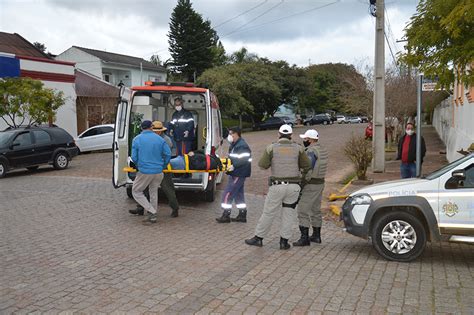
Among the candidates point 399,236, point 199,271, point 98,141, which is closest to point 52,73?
point 98,141

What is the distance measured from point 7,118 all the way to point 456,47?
20.5 m

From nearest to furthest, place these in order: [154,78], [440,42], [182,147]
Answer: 1. [440,42]
2. [182,147]
3. [154,78]

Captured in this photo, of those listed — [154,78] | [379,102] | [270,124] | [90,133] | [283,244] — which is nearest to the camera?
[283,244]

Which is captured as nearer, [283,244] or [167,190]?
[283,244]

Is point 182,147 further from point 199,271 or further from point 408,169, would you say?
point 199,271

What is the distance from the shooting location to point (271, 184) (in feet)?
23.2

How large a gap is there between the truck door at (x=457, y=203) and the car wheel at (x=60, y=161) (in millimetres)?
13986

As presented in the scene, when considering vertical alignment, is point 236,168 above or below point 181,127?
below

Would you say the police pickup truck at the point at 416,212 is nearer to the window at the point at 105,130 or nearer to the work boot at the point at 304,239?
the work boot at the point at 304,239

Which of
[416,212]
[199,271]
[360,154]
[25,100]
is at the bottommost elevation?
[199,271]

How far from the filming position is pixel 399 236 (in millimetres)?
6477

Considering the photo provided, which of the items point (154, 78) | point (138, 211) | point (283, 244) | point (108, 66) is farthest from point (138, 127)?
point (154, 78)

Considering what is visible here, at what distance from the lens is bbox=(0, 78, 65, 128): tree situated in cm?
2027

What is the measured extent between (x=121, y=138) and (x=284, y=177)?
4883 millimetres
